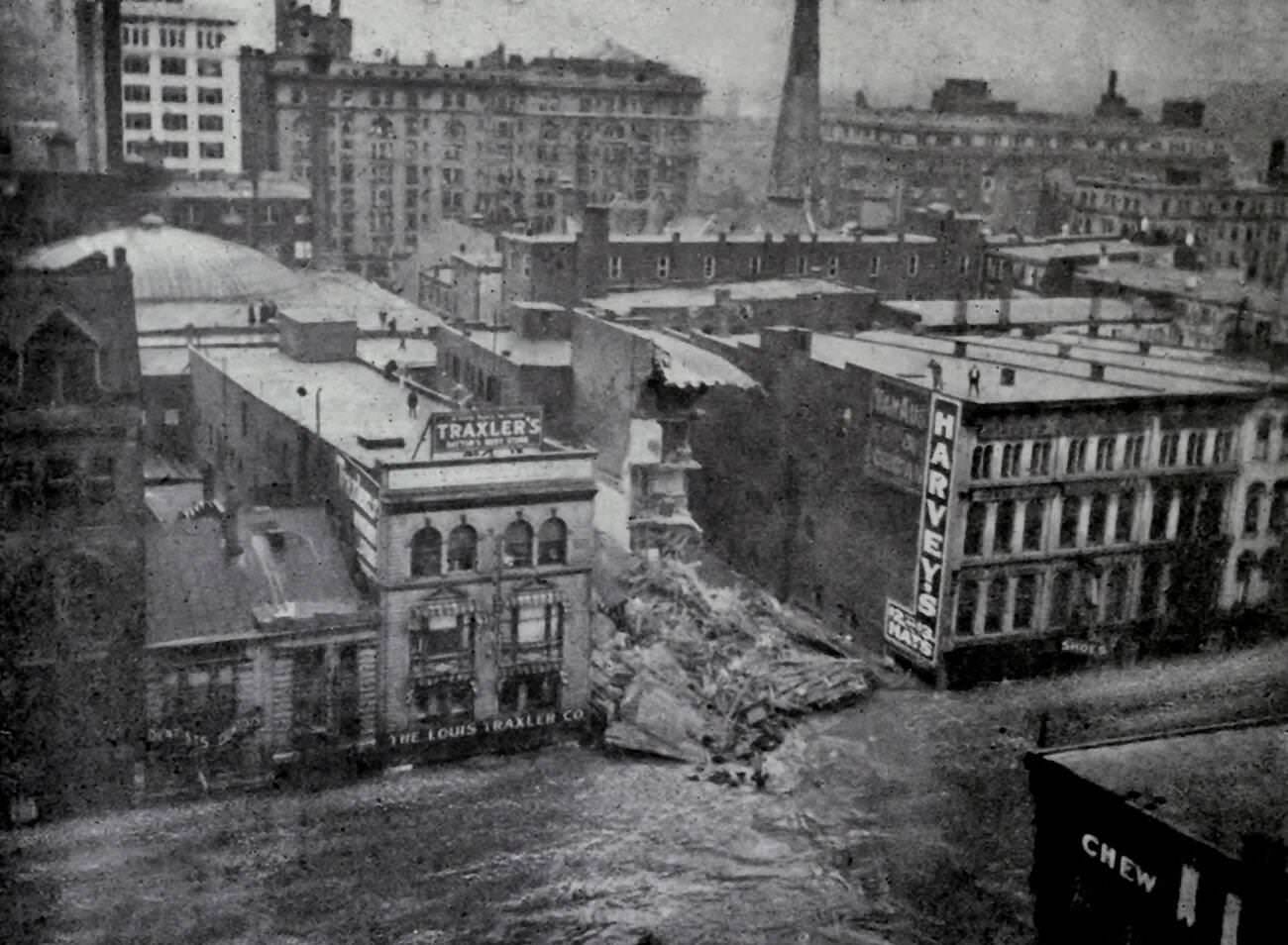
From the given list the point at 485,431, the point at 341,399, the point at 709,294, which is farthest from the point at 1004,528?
the point at 709,294

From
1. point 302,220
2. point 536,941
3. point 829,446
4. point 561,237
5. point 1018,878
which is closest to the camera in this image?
point 536,941

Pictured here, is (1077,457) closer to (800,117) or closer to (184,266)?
(184,266)

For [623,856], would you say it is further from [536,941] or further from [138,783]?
[138,783]

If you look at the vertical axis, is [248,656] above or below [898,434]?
below

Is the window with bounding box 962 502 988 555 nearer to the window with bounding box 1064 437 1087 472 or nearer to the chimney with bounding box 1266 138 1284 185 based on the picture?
the window with bounding box 1064 437 1087 472

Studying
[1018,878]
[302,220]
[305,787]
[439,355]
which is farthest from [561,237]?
[1018,878]

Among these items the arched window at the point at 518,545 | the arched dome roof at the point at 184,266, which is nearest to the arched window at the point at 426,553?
the arched window at the point at 518,545
